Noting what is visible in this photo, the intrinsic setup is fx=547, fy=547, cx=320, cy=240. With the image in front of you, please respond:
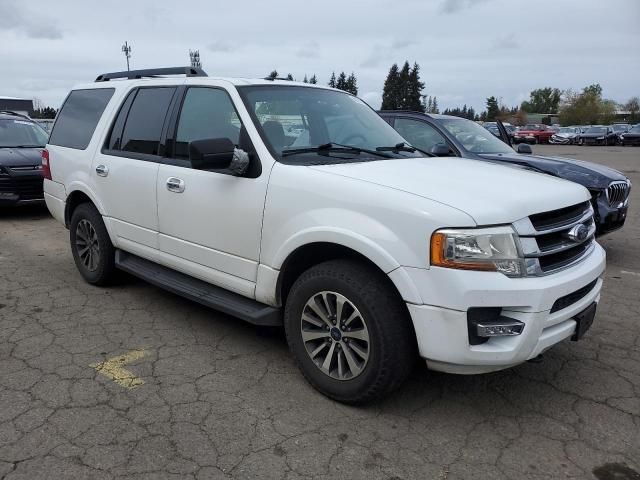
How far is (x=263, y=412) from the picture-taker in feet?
10.1

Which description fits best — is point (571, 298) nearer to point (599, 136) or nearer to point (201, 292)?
point (201, 292)

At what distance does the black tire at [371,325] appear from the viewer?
2822mm

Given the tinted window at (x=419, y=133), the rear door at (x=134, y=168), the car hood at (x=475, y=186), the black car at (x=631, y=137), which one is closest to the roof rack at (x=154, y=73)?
the rear door at (x=134, y=168)

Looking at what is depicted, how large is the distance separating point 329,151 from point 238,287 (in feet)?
3.54

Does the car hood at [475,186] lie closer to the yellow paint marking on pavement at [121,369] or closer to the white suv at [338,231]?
the white suv at [338,231]

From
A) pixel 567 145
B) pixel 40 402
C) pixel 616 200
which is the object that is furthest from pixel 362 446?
pixel 567 145

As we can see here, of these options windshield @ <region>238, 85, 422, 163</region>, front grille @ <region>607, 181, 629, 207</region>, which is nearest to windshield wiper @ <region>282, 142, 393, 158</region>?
windshield @ <region>238, 85, 422, 163</region>

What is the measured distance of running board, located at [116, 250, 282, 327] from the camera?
3461 mm

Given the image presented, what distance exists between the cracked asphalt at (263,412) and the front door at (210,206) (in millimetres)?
607

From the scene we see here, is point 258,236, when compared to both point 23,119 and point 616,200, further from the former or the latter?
point 23,119

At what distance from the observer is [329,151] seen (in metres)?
3.62

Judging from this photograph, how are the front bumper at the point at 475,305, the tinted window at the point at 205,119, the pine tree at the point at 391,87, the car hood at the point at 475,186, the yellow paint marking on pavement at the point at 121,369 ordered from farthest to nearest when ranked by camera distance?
the pine tree at the point at 391,87, the tinted window at the point at 205,119, the yellow paint marking on pavement at the point at 121,369, the car hood at the point at 475,186, the front bumper at the point at 475,305

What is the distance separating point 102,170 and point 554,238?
3.60 metres

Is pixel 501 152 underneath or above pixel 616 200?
above
